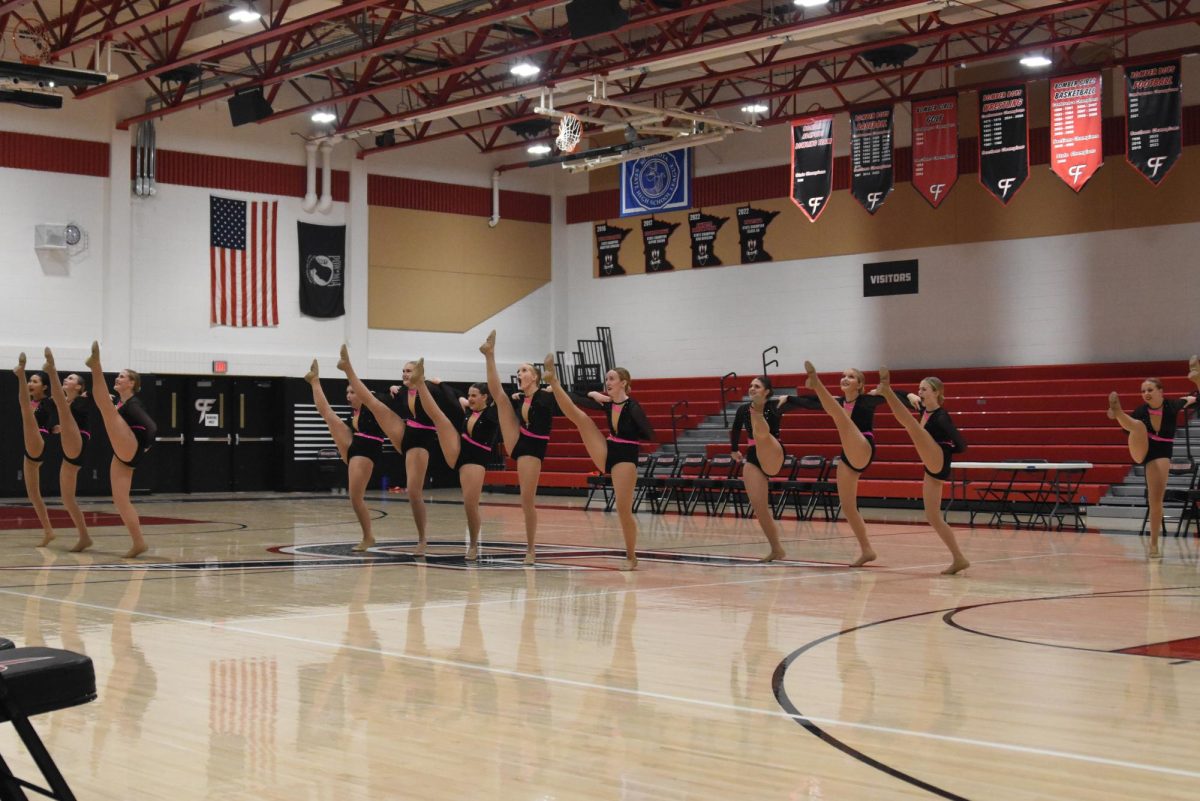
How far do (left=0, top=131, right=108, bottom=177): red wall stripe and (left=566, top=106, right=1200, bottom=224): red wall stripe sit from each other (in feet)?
35.9

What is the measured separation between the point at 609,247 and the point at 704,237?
2541mm

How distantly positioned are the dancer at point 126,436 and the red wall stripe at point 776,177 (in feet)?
58.6

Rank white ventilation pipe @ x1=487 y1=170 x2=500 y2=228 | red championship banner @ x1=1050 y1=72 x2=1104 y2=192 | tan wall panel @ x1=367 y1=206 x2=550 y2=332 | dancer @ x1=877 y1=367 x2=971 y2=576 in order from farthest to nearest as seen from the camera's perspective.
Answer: white ventilation pipe @ x1=487 y1=170 x2=500 y2=228 → tan wall panel @ x1=367 y1=206 x2=550 y2=332 → red championship banner @ x1=1050 y1=72 x2=1104 y2=192 → dancer @ x1=877 y1=367 x2=971 y2=576

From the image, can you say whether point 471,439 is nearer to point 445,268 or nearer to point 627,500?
point 627,500

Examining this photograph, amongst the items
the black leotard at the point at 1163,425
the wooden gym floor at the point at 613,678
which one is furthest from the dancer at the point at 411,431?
the black leotard at the point at 1163,425

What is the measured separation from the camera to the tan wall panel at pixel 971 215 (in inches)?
936

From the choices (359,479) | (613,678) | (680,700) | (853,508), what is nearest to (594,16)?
(359,479)

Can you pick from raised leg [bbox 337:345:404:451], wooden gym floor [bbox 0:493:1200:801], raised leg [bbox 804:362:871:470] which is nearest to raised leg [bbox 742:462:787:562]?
wooden gym floor [bbox 0:493:1200:801]

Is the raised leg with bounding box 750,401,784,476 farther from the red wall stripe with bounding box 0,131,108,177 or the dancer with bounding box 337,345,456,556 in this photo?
the red wall stripe with bounding box 0,131,108,177

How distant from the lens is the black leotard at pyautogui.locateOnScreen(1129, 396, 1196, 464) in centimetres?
1383

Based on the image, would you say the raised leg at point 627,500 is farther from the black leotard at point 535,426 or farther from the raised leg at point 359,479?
the raised leg at point 359,479

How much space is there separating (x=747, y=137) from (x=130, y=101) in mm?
12741

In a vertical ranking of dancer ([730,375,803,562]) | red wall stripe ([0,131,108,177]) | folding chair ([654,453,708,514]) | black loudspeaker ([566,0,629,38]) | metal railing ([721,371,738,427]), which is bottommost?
folding chair ([654,453,708,514])

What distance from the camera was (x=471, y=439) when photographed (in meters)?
13.0
